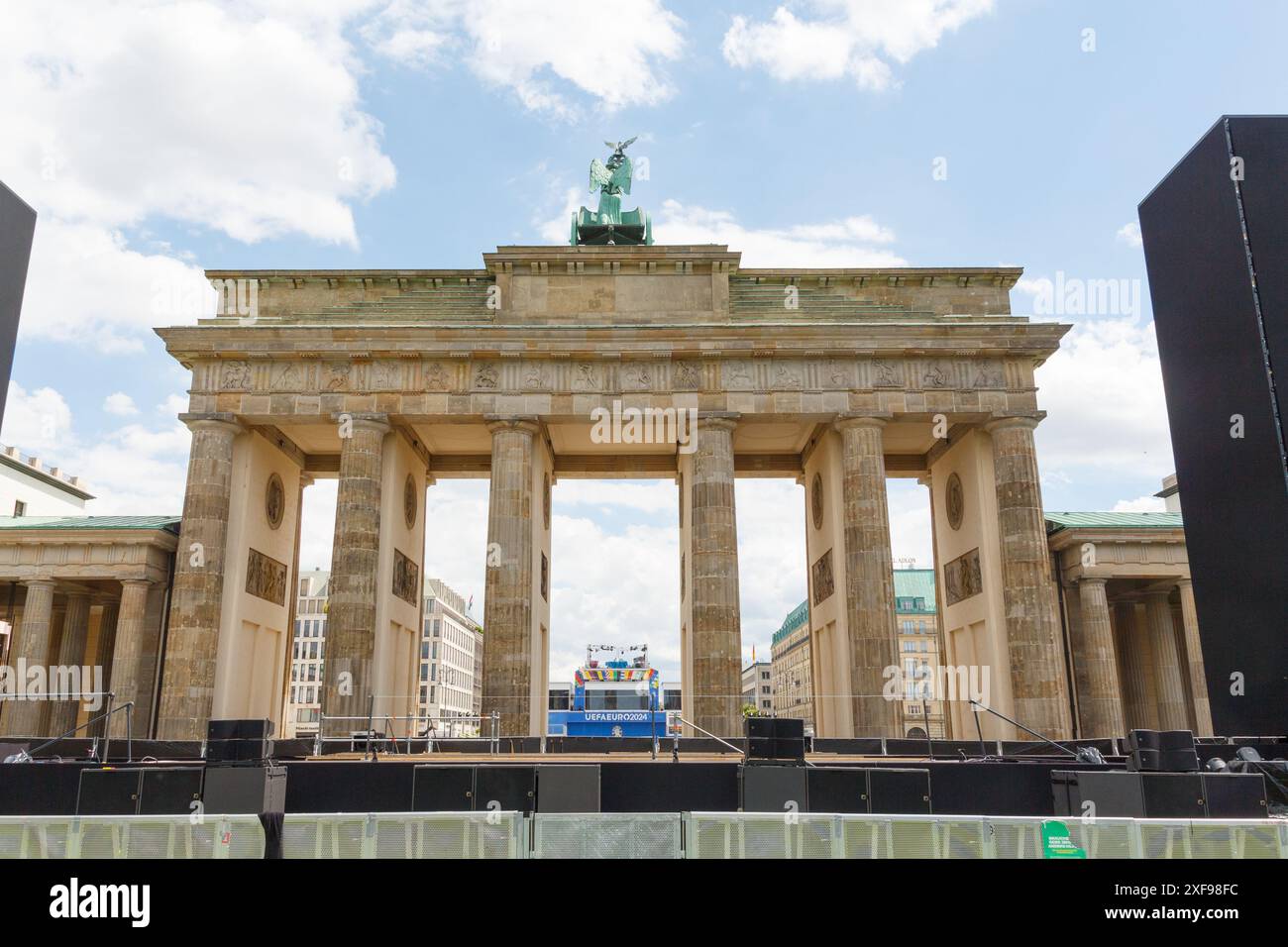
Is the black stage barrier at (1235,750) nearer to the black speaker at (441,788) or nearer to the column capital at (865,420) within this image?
the black speaker at (441,788)

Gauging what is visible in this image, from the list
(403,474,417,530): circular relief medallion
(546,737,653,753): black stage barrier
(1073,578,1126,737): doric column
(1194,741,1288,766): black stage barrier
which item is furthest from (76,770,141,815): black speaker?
(1073,578,1126,737): doric column

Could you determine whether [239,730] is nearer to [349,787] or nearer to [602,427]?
[349,787]

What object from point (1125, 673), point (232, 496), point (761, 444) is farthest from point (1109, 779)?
point (1125, 673)

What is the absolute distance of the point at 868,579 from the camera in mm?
33000

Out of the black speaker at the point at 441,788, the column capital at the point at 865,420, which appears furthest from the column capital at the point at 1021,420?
the black speaker at the point at 441,788

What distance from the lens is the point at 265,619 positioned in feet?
123

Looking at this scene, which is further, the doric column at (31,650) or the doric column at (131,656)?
the doric column at (31,650)

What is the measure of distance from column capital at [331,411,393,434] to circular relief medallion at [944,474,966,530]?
22509 millimetres

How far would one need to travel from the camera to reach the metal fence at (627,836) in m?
8.84

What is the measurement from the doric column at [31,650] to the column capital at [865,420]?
1244 inches

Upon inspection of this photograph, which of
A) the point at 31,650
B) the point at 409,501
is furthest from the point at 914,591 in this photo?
the point at 31,650

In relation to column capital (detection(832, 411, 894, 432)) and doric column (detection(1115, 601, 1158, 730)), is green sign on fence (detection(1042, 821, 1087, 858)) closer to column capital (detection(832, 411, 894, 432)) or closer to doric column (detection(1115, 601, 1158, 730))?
column capital (detection(832, 411, 894, 432))
